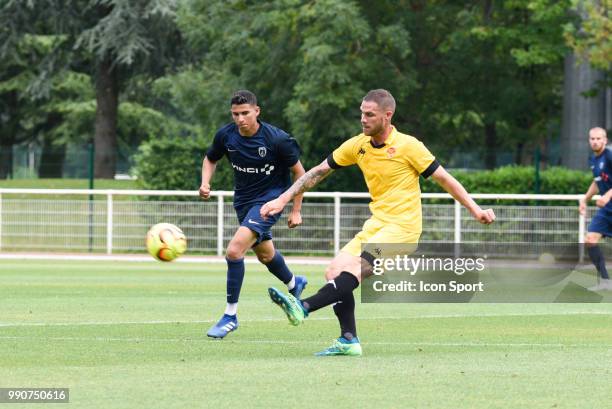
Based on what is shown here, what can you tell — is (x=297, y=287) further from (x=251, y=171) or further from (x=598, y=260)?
(x=598, y=260)

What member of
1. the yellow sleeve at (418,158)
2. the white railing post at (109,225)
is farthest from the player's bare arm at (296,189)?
the white railing post at (109,225)

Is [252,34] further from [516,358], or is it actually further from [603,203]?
[516,358]

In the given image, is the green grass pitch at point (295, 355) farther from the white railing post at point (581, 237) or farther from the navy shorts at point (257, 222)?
the white railing post at point (581, 237)

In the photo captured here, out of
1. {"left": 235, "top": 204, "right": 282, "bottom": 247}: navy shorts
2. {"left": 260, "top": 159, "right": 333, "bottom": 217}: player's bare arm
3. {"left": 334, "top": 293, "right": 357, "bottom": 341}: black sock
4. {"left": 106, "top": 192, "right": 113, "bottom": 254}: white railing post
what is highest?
{"left": 260, "top": 159, "right": 333, "bottom": 217}: player's bare arm

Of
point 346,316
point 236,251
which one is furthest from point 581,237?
point 346,316

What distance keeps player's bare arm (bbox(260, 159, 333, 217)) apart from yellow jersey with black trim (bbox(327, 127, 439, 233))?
0.29m

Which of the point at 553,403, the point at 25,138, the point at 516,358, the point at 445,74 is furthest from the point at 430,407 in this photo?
the point at 25,138

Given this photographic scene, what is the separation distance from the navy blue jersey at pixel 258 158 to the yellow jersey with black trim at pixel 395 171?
218 cm

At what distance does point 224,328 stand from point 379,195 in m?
2.22

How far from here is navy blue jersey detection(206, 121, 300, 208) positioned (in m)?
12.6

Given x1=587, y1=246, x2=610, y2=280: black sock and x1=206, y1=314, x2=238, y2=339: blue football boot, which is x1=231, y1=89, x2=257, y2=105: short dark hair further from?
x1=587, y1=246, x2=610, y2=280: black sock

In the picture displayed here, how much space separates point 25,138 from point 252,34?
2819 centimetres

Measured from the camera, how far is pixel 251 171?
1266 cm

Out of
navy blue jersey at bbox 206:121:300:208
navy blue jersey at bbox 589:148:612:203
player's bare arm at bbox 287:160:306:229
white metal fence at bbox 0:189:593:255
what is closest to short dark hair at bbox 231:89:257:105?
navy blue jersey at bbox 206:121:300:208
